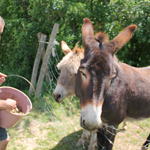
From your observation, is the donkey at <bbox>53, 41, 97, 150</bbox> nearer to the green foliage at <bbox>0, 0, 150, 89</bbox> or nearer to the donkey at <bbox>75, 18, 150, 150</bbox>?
the donkey at <bbox>75, 18, 150, 150</bbox>

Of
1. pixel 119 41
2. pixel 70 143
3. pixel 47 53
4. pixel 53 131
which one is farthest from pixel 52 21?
pixel 70 143

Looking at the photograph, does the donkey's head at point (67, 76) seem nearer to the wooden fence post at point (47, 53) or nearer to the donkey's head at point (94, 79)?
the donkey's head at point (94, 79)

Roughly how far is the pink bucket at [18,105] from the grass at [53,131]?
1229 mm

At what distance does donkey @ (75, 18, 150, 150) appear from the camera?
163 centimetres

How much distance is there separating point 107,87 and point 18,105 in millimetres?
1406

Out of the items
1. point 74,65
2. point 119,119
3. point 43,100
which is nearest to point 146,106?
point 119,119

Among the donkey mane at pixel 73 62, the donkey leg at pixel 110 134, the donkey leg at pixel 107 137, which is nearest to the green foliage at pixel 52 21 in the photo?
the donkey mane at pixel 73 62

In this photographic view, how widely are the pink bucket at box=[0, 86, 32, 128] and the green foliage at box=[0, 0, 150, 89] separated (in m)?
2.99

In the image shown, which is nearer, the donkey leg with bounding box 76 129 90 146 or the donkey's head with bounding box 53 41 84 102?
the donkey's head with bounding box 53 41 84 102

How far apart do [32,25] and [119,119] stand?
173 inches

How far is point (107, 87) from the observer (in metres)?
1.79

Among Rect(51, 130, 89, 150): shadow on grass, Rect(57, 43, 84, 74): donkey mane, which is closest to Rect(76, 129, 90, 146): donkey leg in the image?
Rect(51, 130, 89, 150): shadow on grass

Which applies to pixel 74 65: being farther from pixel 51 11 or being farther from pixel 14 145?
pixel 51 11

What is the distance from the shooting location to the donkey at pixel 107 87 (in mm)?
1626
